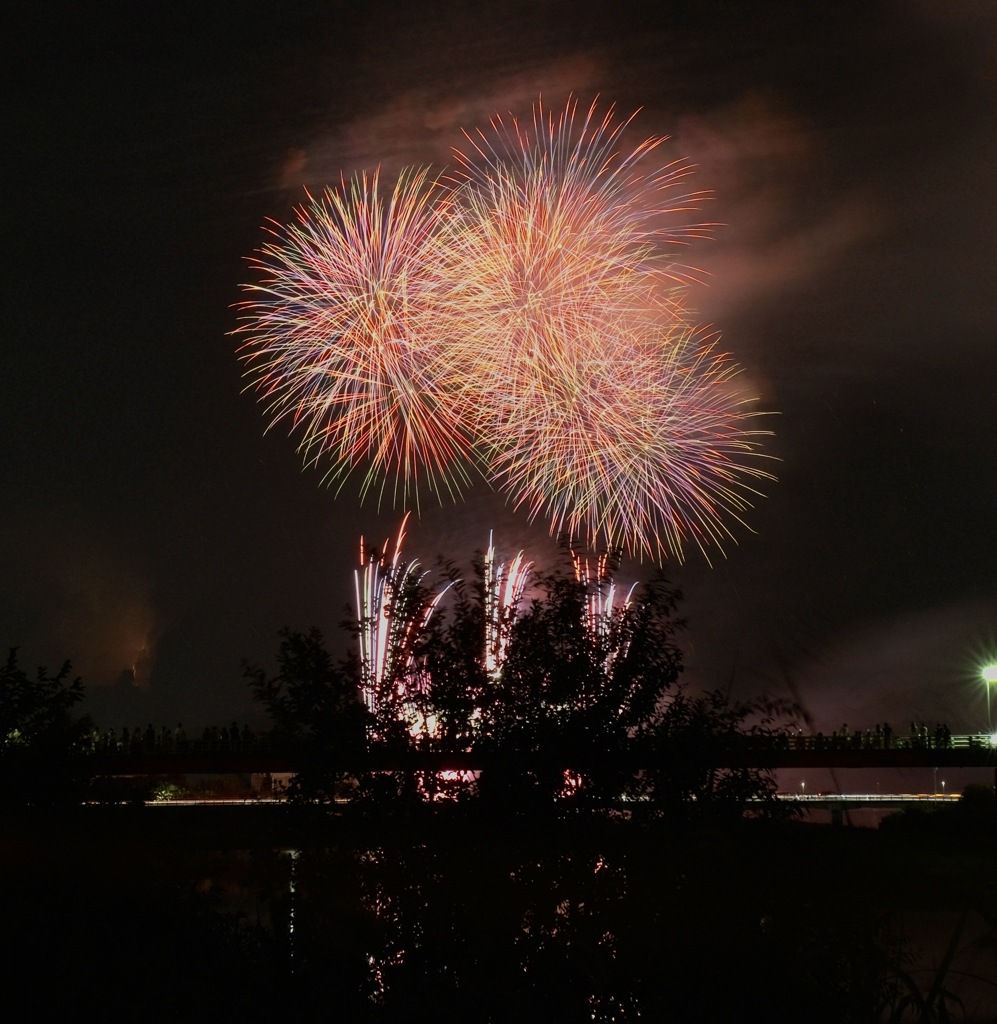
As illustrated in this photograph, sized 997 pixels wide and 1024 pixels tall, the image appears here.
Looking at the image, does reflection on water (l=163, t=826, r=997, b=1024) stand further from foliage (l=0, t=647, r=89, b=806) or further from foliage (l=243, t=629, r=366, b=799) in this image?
foliage (l=0, t=647, r=89, b=806)

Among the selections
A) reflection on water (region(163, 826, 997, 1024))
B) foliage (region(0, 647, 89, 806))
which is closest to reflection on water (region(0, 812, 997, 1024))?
reflection on water (region(163, 826, 997, 1024))

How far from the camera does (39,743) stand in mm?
17812

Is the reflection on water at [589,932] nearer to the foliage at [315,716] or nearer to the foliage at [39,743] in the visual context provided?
the foliage at [315,716]

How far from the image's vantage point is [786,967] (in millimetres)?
9469

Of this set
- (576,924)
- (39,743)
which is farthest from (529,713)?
(39,743)

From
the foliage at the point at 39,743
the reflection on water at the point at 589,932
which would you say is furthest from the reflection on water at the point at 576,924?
the foliage at the point at 39,743

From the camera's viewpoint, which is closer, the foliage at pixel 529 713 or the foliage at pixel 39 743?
the foliage at pixel 529 713

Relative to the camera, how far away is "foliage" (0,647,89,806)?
1766cm

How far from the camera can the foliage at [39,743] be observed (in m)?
17.7

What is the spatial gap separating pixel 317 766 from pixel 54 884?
7070 millimetres

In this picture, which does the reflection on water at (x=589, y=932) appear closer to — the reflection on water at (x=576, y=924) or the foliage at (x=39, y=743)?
the reflection on water at (x=576, y=924)

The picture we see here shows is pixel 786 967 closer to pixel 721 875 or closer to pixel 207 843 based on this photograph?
pixel 721 875

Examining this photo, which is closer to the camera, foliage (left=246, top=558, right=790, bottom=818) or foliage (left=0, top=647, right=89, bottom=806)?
foliage (left=246, top=558, right=790, bottom=818)

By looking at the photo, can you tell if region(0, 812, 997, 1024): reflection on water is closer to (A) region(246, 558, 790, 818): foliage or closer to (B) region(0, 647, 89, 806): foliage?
(A) region(246, 558, 790, 818): foliage
